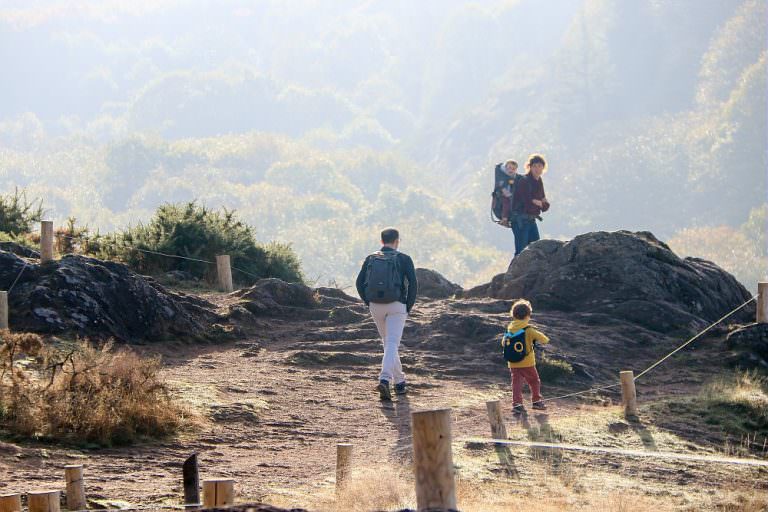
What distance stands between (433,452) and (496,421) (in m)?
4.19

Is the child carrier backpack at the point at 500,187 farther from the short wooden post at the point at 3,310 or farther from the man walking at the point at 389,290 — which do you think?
the short wooden post at the point at 3,310

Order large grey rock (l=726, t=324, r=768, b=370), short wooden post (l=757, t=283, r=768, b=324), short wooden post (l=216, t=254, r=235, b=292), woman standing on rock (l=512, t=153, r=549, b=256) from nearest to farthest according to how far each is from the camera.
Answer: large grey rock (l=726, t=324, r=768, b=370) < short wooden post (l=757, t=283, r=768, b=324) < woman standing on rock (l=512, t=153, r=549, b=256) < short wooden post (l=216, t=254, r=235, b=292)

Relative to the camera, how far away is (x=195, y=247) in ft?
68.7

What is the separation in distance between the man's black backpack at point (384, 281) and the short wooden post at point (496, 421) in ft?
6.22

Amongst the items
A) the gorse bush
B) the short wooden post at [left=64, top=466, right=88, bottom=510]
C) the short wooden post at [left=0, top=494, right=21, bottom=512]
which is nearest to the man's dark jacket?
the short wooden post at [left=64, top=466, right=88, bottom=510]

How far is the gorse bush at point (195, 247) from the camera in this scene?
64.8 ft

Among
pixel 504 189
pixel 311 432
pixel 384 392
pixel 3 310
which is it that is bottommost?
pixel 311 432

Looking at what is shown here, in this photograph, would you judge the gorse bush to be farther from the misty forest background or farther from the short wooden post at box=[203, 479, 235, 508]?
the misty forest background

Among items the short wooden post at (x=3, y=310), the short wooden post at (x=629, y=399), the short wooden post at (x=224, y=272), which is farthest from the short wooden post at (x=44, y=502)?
the short wooden post at (x=224, y=272)

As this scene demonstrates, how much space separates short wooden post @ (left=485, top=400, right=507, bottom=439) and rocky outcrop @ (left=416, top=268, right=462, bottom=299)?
9350 mm

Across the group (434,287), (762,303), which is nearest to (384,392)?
(762,303)

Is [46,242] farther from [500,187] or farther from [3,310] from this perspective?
[500,187]

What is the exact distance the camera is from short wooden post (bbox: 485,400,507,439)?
10273mm

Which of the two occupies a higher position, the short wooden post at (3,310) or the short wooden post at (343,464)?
the short wooden post at (3,310)
